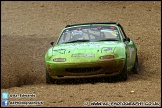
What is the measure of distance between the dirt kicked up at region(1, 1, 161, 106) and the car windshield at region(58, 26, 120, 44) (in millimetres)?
1064

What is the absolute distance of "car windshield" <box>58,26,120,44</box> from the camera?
1398cm

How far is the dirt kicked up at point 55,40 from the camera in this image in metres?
10.4

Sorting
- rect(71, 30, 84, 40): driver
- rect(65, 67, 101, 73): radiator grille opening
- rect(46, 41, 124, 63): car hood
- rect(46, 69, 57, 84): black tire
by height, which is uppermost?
rect(71, 30, 84, 40): driver

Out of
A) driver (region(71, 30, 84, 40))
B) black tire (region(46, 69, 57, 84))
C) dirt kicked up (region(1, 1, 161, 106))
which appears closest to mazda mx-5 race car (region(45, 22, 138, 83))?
black tire (region(46, 69, 57, 84))

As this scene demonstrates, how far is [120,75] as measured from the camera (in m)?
12.6

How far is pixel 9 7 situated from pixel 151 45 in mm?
14297

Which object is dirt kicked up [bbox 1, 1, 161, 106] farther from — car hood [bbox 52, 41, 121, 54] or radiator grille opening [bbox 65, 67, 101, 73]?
car hood [bbox 52, 41, 121, 54]

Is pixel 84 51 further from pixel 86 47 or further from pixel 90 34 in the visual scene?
pixel 90 34

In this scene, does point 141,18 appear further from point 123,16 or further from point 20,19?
point 20,19

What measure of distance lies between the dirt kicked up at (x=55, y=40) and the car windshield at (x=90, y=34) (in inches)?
41.9

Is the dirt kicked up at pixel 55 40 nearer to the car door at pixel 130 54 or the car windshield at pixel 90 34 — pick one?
the car door at pixel 130 54

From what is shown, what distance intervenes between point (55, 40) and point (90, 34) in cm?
857

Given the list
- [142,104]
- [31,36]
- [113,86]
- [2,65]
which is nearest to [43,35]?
[31,36]

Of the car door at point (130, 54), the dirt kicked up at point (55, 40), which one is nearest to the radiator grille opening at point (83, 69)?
the dirt kicked up at point (55, 40)
